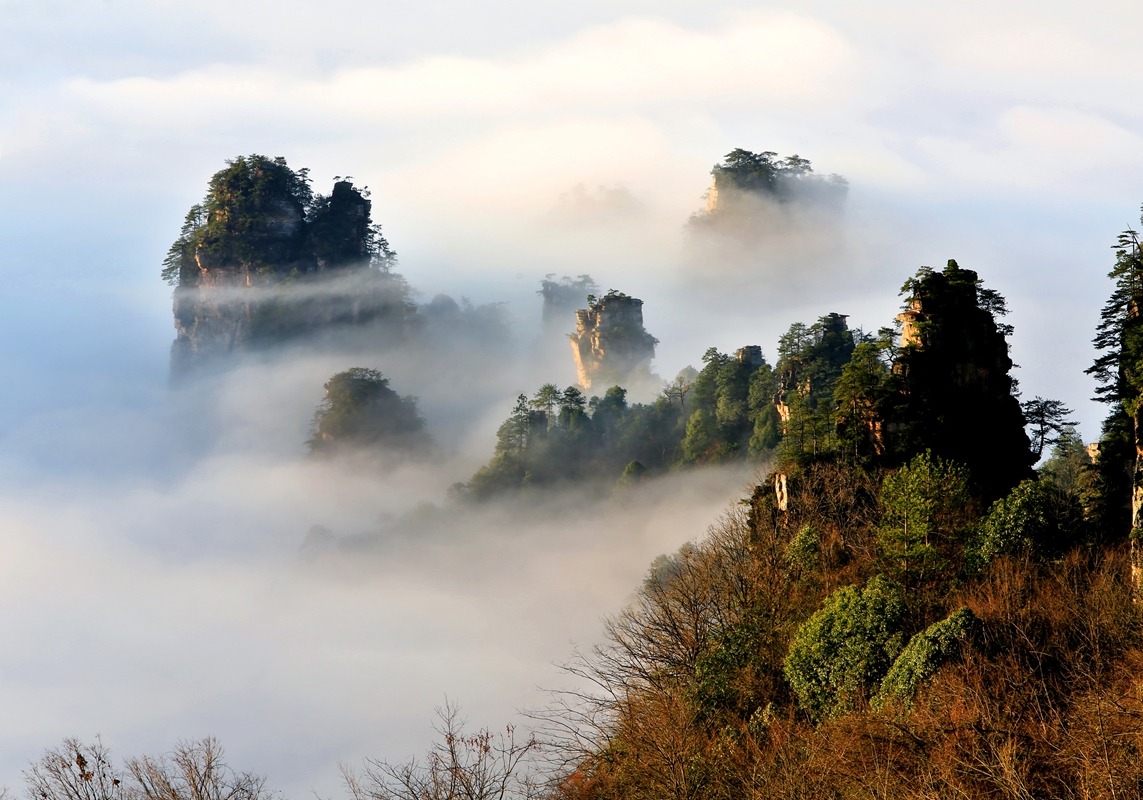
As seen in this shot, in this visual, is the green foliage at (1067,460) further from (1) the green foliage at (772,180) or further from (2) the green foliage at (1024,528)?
(1) the green foliage at (772,180)

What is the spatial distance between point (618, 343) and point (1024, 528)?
112 meters

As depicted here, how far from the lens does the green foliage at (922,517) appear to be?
37.7 metres

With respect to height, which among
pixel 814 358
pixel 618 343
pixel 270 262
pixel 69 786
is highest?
pixel 270 262

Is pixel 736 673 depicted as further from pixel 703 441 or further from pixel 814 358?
→ pixel 703 441

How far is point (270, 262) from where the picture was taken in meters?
153

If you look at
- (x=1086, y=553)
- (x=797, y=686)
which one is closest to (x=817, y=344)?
(x=1086, y=553)

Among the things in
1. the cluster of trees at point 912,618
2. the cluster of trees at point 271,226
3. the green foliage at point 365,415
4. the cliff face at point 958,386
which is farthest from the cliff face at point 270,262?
the cliff face at point 958,386

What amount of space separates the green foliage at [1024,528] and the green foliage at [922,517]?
1.37 meters

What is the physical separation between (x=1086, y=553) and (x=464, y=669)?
98.7 metres

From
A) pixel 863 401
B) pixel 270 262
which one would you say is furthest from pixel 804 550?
pixel 270 262

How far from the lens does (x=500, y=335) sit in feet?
630

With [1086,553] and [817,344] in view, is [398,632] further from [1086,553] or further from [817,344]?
[1086,553]

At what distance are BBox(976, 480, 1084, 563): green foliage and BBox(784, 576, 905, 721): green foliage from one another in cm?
497

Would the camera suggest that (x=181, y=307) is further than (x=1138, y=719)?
Yes
